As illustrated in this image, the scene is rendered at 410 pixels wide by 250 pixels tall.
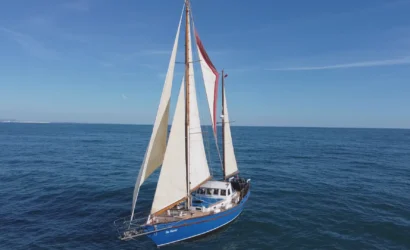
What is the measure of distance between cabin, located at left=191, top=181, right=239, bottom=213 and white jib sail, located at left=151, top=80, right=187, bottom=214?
3733 mm

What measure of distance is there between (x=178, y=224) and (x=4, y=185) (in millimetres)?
35159

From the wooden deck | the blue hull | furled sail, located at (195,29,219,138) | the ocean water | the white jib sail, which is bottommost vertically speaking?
the ocean water

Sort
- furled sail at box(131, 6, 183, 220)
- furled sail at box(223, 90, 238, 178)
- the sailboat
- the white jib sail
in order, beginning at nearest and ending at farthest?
furled sail at box(131, 6, 183, 220)
the sailboat
the white jib sail
furled sail at box(223, 90, 238, 178)

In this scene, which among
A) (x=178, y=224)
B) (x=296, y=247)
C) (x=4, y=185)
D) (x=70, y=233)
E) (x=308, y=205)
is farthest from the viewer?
(x=4, y=185)

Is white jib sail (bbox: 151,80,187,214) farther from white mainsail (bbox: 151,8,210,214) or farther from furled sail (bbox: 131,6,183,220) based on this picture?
furled sail (bbox: 131,6,183,220)

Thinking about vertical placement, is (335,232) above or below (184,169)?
below

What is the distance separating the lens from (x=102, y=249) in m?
22.1

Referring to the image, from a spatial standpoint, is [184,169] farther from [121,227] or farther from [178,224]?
[121,227]

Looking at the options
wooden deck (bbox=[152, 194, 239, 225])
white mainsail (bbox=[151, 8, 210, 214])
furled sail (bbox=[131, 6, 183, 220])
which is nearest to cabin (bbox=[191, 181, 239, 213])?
wooden deck (bbox=[152, 194, 239, 225])

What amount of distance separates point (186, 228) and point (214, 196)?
6089mm

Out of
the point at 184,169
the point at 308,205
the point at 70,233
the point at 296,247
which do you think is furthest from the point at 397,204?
the point at 70,233

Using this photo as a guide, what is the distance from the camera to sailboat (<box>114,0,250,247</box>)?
20.8m

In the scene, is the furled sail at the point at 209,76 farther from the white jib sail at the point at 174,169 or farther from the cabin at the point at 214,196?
the cabin at the point at 214,196

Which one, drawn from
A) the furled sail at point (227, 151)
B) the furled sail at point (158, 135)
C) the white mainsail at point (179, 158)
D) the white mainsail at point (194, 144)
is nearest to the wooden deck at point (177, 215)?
the white mainsail at point (179, 158)
